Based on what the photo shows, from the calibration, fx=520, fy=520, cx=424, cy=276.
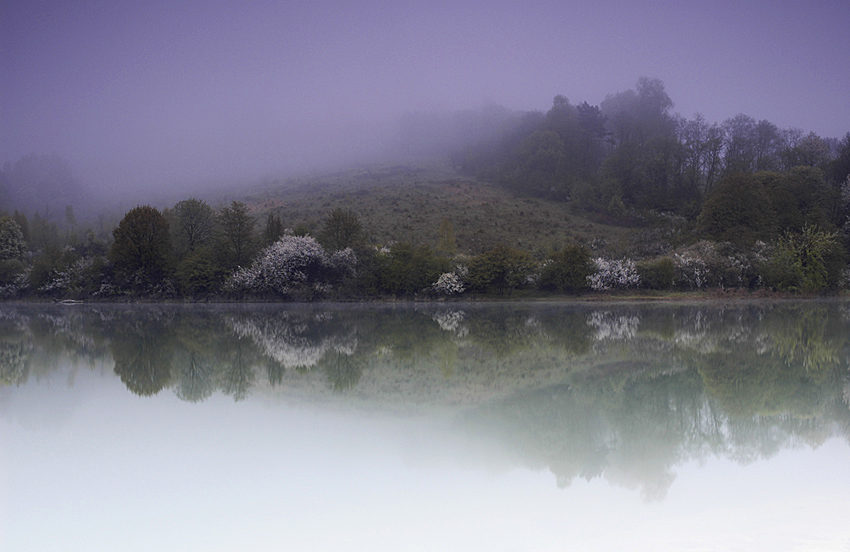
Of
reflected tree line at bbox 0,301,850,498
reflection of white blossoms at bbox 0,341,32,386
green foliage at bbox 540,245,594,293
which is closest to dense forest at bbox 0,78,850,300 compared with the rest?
green foliage at bbox 540,245,594,293

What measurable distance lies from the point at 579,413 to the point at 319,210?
166 ft

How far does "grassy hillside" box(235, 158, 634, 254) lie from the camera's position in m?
45.9

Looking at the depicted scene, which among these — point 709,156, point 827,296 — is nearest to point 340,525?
point 827,296

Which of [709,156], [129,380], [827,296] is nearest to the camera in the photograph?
[129,380]

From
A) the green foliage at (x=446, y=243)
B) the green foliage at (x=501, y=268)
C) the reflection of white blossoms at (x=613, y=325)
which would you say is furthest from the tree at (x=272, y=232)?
the reflection of white blossoms at (x=613, y=325)

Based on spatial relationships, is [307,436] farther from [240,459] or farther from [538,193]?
[538,193]

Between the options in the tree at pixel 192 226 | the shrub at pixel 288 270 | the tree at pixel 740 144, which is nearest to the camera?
the shrub at pixel 288 270

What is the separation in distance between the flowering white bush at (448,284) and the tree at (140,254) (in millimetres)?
18050

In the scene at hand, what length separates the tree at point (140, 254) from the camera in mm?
34875

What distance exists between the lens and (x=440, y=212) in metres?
52.7

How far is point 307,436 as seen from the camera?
5.81m

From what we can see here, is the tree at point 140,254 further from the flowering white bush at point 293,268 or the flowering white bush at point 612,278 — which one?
the flowering white bush at point 612,278

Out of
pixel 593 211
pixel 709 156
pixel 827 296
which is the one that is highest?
pixel 709 156

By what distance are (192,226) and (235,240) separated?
6815 millimetres
